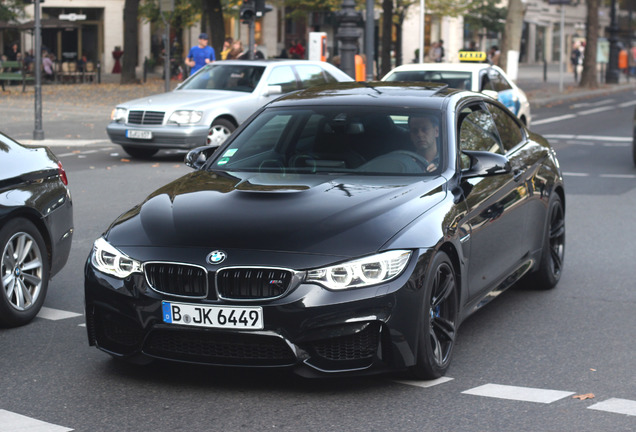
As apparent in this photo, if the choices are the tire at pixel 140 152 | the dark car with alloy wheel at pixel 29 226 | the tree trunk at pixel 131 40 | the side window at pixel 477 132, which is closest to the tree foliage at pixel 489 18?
the tree trunk at pixel 131 40

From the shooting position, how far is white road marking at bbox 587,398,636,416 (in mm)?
4879

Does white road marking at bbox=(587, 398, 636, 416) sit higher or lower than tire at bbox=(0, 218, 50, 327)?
lower

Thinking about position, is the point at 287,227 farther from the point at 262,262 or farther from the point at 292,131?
the point at 292,131

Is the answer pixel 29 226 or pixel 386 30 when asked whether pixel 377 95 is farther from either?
pixel 386 30

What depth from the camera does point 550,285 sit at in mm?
7785

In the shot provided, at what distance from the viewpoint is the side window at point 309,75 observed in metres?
18.7

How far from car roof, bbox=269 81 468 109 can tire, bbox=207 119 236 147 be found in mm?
9977

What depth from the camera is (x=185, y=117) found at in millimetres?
16844

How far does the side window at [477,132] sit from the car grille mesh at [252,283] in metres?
1.78

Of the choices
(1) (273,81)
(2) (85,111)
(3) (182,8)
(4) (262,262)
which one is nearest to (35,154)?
(4) (262,262)

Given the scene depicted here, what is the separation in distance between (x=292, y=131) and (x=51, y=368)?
6.50ft

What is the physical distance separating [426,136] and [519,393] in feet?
5.62

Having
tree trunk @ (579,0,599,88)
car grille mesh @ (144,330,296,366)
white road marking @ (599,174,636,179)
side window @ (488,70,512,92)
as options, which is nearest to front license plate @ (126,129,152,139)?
side window @ (488,70,512,92)

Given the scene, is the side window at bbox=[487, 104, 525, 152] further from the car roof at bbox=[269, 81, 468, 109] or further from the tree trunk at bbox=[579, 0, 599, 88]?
the tree trunk at bbox=[579, 0, 599, 88]
